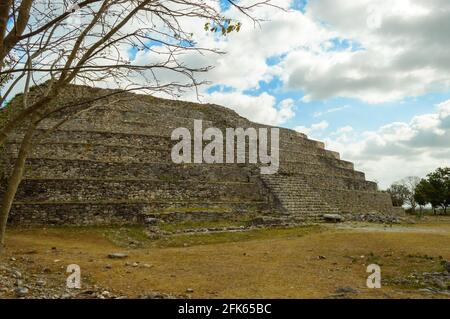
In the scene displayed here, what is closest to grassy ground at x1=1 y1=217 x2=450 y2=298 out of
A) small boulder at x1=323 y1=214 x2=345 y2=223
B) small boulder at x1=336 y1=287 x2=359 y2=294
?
small boulder at x1=336 y1=287 x2=359 y2=294

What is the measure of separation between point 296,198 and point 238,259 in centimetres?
1179

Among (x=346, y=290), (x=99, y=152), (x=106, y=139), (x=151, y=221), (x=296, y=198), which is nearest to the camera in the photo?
(x=346, y=290)

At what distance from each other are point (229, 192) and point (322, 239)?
7530 mm

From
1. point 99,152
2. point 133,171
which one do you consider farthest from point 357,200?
point 99,152

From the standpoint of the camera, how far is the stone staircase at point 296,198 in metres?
20.8

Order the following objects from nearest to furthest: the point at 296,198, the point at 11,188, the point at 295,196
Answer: the point at 11,188 → the point at 296,198 → the point at 295,196

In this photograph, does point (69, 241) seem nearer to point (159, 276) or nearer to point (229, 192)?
point (159, 276)

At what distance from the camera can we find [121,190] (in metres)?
18.2

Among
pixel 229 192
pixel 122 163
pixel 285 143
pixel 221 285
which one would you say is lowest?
pixel 221 285

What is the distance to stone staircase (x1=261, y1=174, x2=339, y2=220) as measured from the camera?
68.2ft

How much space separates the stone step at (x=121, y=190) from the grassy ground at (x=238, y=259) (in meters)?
1.89

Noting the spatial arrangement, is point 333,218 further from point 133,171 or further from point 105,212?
point 105,212

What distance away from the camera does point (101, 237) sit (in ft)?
49.8
